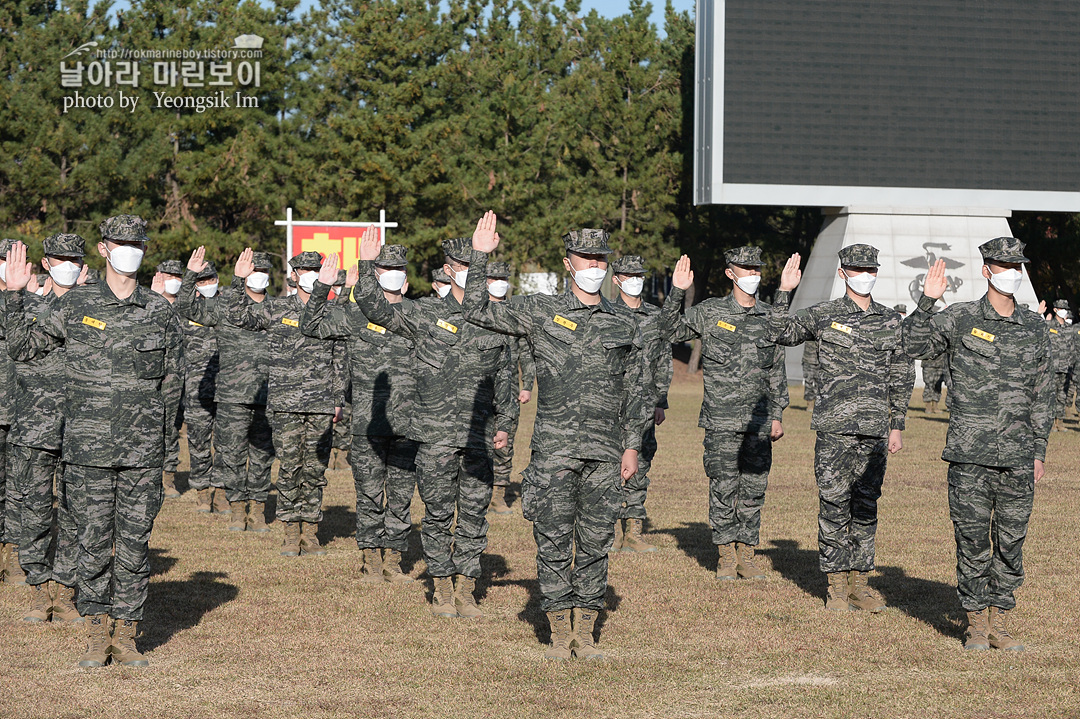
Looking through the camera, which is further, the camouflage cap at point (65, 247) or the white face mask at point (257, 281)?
the white face mask at point (257, 281)

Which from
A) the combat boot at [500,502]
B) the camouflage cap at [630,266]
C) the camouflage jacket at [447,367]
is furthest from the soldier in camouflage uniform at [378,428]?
the combat boot at [500,502]

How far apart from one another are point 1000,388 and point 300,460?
5.97m

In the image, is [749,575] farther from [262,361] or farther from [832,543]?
[262,361]

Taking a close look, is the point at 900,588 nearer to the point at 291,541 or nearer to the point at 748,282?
the point at 748,282

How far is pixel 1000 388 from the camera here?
8.17m

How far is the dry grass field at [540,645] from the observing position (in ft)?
23.1

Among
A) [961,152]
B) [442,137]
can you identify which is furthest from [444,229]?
[961,152]

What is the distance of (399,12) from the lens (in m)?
44.2

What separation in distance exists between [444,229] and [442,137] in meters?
3.03

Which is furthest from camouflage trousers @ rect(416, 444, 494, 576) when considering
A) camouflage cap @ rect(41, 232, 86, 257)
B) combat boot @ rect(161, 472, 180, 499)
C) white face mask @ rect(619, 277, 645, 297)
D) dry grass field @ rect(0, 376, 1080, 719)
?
combat boot @ rect(161, 472, 180, 499)

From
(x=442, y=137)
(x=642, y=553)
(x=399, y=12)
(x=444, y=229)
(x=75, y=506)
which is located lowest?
(x=642, y=553)

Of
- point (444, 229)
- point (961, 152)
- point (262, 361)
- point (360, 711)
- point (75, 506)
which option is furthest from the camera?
point (444, 229)

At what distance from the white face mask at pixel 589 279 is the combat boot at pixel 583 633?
1955 mm

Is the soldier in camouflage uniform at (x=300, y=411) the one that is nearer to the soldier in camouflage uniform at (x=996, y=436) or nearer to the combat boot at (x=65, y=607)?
the combat boot at (x=65, y=607)
